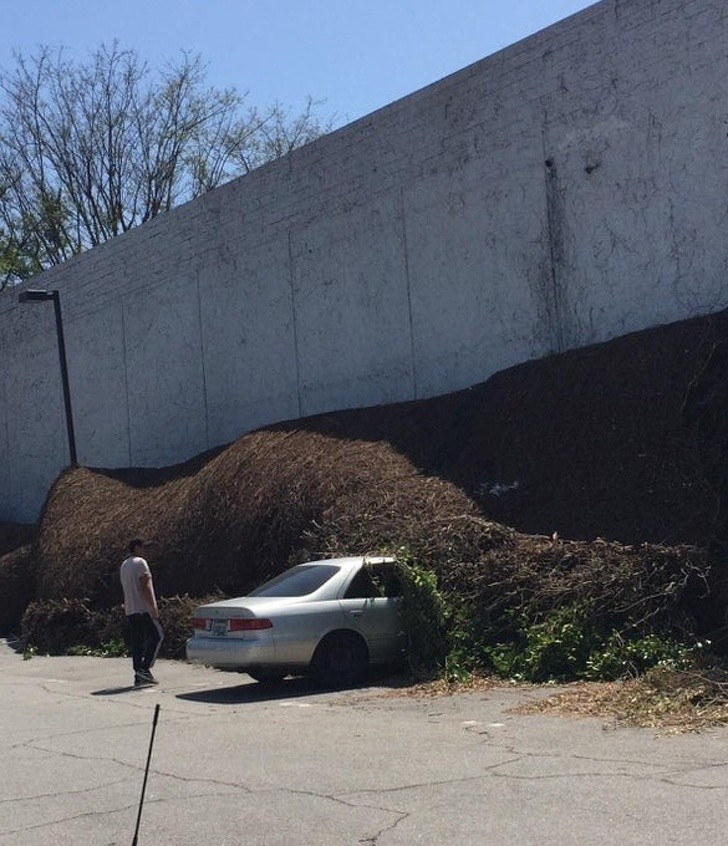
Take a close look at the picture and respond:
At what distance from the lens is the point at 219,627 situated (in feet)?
45.9

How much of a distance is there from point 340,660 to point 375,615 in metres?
0.63

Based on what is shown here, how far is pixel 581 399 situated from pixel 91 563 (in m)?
9.44

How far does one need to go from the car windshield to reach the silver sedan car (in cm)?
1

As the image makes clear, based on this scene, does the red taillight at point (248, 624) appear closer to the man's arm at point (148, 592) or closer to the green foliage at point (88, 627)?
the man's arm at point (148, 592)

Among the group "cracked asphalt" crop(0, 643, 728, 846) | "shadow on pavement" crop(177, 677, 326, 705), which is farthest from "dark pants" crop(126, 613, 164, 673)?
A: "cracked asphalt" crop(0, 643, 728, 846)

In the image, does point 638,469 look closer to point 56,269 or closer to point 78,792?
point 78,792

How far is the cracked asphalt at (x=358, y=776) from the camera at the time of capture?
24.1 ft

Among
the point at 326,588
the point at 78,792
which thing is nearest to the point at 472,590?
the point at 326,588

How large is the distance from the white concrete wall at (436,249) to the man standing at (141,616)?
664 centimetres

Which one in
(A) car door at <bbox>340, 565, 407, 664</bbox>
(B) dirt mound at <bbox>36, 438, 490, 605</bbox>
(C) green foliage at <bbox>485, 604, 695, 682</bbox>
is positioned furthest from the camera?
(B) dirt mound at <bbox>36, 438, 490, 605</bbox>

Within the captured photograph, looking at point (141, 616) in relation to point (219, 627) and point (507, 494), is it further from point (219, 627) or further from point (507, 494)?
point (507, 494)

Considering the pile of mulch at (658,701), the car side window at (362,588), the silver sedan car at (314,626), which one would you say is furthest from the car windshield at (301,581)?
the pile of mulch at (658,701)

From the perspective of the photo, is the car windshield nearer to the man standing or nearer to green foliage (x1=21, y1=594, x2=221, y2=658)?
the man standing

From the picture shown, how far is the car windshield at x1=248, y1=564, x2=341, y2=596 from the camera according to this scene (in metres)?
14.3
